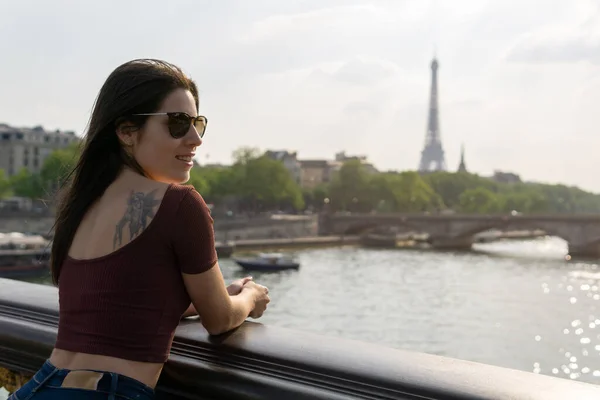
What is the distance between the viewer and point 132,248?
3.72 ft

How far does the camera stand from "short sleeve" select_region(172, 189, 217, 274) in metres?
1.13

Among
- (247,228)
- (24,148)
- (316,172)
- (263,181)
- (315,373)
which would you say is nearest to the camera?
(315,373)

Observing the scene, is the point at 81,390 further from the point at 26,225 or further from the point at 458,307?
the point at 26,225

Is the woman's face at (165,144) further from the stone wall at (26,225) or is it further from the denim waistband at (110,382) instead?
the stone wall at (26,225)

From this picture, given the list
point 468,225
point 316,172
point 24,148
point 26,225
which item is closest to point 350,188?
point 468,225

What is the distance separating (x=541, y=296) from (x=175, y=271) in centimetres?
2013

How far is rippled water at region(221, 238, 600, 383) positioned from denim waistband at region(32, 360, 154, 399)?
11.1 m

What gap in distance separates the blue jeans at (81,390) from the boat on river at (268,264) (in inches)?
906

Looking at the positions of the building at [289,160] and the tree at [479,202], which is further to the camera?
the building at [289,160]

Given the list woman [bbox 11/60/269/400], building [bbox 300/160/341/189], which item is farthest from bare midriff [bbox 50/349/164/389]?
building [bbox 300/160/341/189]

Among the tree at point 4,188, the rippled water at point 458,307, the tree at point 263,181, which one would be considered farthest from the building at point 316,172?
the rippled water at point 458,307

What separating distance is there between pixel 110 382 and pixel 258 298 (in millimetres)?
404

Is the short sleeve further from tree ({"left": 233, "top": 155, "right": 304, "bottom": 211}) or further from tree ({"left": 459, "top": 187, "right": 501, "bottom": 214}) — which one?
tree ({"left": 459, "top": 187, "right": 501, "bottom": 214})

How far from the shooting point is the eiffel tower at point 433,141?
8369 cm
